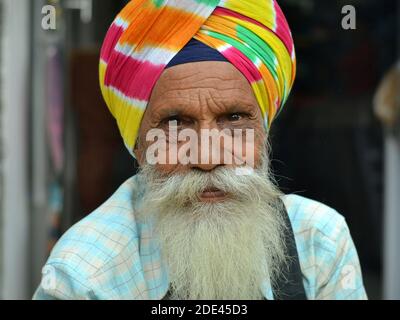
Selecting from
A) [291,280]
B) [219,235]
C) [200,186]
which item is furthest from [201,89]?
[291,280]

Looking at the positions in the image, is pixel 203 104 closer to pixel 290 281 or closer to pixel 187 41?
pixel 187 41

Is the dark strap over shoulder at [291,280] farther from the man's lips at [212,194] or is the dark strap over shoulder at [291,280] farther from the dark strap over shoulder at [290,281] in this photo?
the man's lips at [212,194]

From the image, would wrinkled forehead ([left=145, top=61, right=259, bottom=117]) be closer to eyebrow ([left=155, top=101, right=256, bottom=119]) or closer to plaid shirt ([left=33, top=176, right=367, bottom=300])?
A: eyebrow ([left=155, top=101, right=256, bottom=119])

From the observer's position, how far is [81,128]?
206 cm

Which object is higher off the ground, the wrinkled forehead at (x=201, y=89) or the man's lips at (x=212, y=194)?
the wrinkled forehead at (x=201, y=89)

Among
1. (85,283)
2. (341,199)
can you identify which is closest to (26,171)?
(341,199)

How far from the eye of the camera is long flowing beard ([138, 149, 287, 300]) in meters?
1.27

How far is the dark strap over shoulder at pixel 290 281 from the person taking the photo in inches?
51.6

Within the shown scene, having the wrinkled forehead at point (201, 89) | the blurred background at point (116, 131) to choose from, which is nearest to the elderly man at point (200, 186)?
the wrinkled forehead at point (201, 89)

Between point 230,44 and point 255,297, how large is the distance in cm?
52

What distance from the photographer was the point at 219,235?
130 cm

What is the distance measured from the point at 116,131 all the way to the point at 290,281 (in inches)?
20.1

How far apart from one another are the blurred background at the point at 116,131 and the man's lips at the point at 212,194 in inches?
6.7
